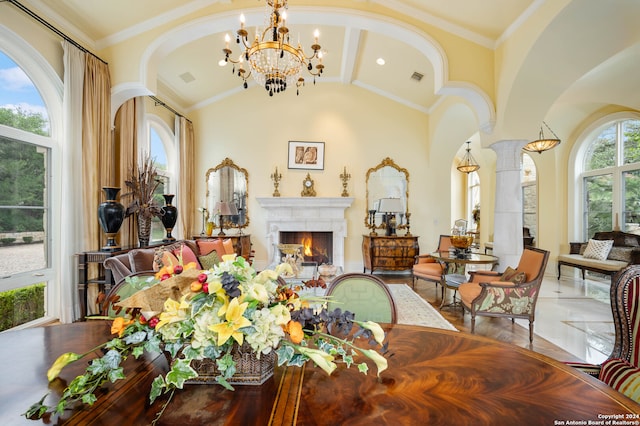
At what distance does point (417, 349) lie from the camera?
3.99 feet

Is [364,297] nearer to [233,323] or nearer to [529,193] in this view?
[233,323]

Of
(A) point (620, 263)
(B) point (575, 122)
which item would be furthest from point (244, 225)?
(B) point (575, 122)

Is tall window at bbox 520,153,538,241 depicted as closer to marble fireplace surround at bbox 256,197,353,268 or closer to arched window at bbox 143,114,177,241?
marble fireplace surround at bbox 256,197,353,268

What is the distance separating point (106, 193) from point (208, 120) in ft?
11.2

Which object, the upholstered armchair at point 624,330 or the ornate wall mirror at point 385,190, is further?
the ornate wall mirror at point 385,190

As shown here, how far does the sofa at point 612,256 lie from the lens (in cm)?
479

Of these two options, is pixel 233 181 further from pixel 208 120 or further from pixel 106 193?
pixel 106 193

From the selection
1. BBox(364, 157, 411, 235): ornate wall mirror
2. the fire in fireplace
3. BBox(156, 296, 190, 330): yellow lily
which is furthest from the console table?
BBox(156, 296, 190, 330): yellow lily

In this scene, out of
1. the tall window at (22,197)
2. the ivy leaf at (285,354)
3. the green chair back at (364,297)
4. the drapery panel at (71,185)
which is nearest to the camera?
the ivy leaf at (285,354)

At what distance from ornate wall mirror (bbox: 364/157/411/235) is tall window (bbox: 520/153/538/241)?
10.5ft

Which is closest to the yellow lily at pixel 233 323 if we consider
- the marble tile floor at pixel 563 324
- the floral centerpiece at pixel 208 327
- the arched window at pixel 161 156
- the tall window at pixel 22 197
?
the floral centerpiece at pixel 208 327

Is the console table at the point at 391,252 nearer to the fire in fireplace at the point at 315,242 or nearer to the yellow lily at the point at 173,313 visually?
the fire in fireplace at the point at 315,242

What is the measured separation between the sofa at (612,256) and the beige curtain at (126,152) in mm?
A: 7221

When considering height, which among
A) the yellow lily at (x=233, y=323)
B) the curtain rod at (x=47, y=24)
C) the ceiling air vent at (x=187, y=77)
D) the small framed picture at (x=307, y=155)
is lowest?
the yellow lily at (x=233, y=323)
